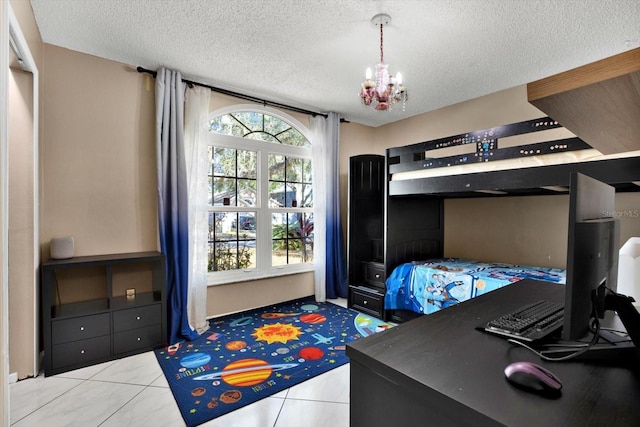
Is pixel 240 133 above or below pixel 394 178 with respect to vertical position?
above

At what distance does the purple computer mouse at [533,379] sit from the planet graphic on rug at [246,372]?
1.74 m

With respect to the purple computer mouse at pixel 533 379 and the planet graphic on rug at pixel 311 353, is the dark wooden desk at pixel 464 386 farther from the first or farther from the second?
the planet graphic on rug at pixel 311 353

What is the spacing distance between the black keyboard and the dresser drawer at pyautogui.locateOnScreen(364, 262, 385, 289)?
7.71ft

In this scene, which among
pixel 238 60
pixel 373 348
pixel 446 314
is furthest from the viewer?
pixel 238 60

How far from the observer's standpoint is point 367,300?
→ 11.0ft

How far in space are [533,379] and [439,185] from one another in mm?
2250

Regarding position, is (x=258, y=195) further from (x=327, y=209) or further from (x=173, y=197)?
(x=173, y=197)

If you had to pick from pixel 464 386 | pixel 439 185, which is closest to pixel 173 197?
pixel 439 185

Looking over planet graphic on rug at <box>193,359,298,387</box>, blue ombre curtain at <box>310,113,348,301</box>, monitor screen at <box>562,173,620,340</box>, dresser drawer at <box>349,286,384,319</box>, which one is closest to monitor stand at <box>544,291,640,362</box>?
monitor screen at <box>562,173,620,340</box>

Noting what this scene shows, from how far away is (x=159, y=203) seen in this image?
2645mm

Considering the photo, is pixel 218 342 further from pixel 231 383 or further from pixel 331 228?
pixel 331 228

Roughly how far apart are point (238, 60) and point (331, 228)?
6.97 feet

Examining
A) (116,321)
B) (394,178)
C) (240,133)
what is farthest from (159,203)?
(394,178)

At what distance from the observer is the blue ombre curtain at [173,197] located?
2.64m
